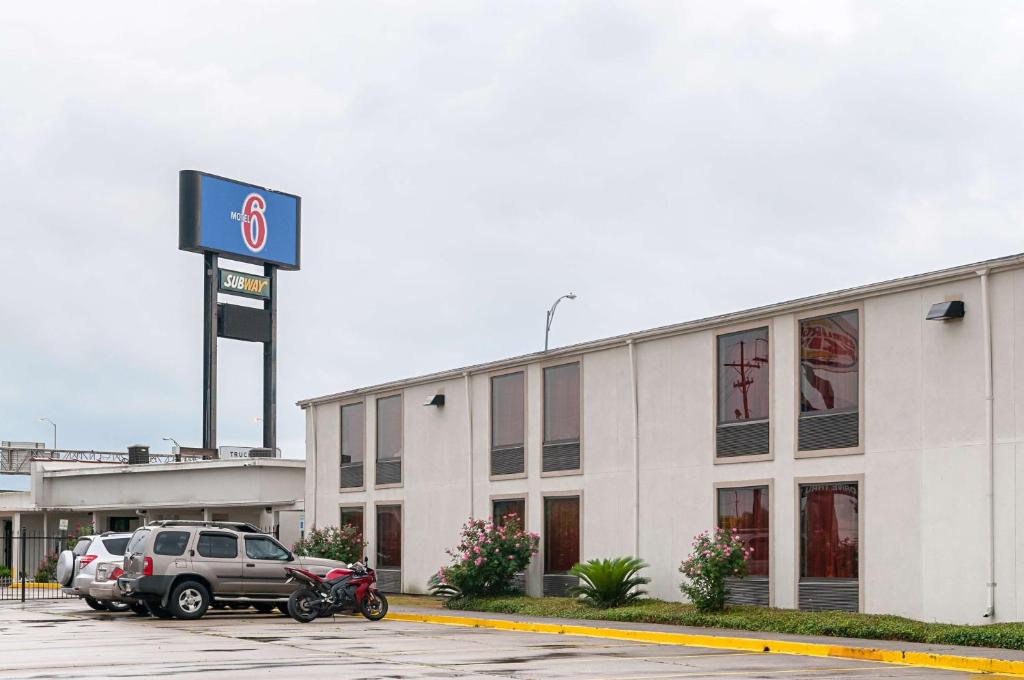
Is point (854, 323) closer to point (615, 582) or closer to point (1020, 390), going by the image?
point (1020, 390)

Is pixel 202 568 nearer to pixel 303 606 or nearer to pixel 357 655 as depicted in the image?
pixel 303 606

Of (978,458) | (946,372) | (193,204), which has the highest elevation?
(193,204)

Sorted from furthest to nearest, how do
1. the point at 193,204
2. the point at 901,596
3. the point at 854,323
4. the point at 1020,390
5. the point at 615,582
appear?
the point at 193,204 < the point at 615,582 < the point at 854,323 < the point at 901,596 < the point at 1020,390

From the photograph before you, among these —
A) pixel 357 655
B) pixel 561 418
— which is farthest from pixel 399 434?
pixel 357 655

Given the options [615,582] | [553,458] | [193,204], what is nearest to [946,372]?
[615,582]

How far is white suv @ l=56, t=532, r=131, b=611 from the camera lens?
101 feet

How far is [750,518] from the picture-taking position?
2525cm

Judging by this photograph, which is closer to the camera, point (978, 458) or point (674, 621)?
point (978, 458)

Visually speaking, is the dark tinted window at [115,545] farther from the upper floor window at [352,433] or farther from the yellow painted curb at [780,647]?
the yellow painted curb at [780,647]

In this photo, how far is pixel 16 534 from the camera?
56062 mm

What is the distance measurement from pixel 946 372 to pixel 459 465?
14.5 m

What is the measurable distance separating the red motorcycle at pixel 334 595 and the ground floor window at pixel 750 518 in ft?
22.5

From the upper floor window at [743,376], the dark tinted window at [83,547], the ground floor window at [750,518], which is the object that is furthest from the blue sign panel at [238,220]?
the ground floor window at [750,518]

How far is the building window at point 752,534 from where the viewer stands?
81.3 feet
